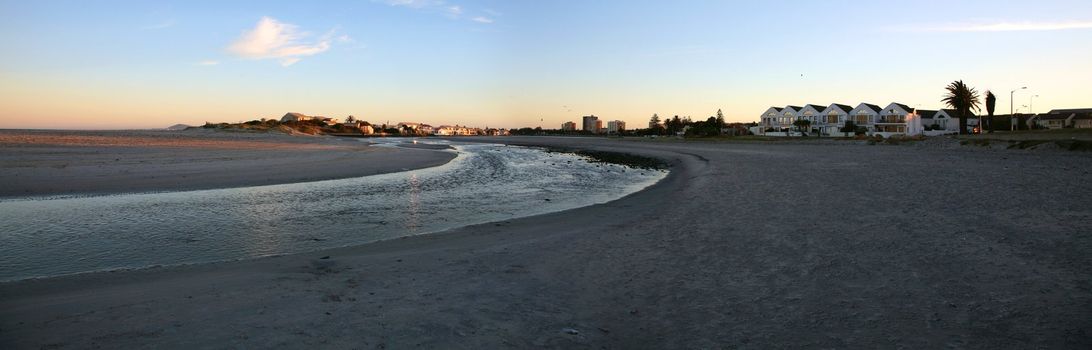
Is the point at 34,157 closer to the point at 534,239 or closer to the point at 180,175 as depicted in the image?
the point at 180,175

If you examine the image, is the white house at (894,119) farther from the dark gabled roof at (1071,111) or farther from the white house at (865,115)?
the dark gabled roof at (1071,111)

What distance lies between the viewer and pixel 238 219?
11789 mm

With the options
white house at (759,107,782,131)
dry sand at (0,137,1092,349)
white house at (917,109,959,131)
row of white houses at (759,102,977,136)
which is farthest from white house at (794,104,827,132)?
dry sand at (0,137,1092,349)

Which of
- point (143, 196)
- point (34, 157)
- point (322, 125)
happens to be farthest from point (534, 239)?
point (322, 125)

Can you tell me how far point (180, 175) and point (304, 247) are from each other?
614 inches

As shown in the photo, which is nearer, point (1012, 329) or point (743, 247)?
point (1012, 329)

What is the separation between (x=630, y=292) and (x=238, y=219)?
32.4ft

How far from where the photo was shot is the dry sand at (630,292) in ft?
15.2

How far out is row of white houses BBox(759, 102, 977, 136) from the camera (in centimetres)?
9938

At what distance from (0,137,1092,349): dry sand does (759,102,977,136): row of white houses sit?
333 feet

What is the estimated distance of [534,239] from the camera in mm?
9453

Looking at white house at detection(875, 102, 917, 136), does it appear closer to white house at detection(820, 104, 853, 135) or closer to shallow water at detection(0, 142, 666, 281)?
white house at detection(820, 104, 853, 135)

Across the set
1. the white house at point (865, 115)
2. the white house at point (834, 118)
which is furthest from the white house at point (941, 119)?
the white house at point (834, 118)

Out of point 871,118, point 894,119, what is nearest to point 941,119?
point 894,119
